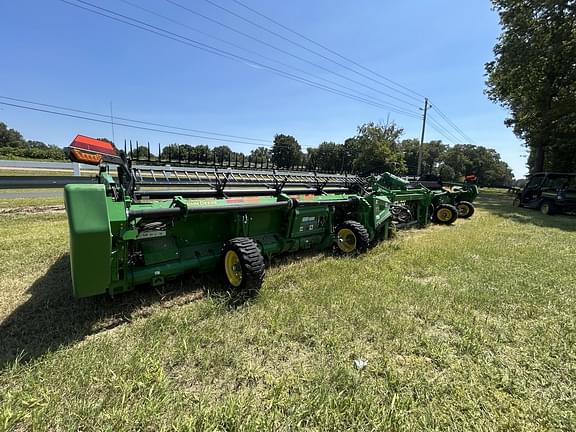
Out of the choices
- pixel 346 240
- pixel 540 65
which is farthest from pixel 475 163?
pixel 346 240

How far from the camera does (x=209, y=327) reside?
2625mm

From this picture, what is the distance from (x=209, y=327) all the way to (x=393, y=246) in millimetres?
4014

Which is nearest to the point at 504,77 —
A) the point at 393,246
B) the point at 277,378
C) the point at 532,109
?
the point at 532,109

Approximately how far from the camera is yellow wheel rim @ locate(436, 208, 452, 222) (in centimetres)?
869

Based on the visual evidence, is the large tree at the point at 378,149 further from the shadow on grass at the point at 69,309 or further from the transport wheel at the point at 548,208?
the shadow on grass at the point at 69,309

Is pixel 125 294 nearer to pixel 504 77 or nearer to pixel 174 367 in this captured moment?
pixel 174 367

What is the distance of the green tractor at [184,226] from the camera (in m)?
2.37

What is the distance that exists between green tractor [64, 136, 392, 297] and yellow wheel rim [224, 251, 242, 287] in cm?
1

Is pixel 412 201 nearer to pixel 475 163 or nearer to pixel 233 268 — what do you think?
pixel 233 268

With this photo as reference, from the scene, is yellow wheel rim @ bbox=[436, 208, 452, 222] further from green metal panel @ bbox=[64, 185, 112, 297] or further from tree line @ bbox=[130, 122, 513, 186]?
green metal panel @ bbox=[64, 185, 112, 297]

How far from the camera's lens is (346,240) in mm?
4945

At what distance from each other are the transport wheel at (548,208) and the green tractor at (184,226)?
38.0ft

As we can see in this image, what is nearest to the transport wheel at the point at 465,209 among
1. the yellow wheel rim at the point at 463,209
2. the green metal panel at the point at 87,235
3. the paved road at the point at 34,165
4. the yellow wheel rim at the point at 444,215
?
the yellow wheel rim at the point at 463,209

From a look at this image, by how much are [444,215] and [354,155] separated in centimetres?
3810
